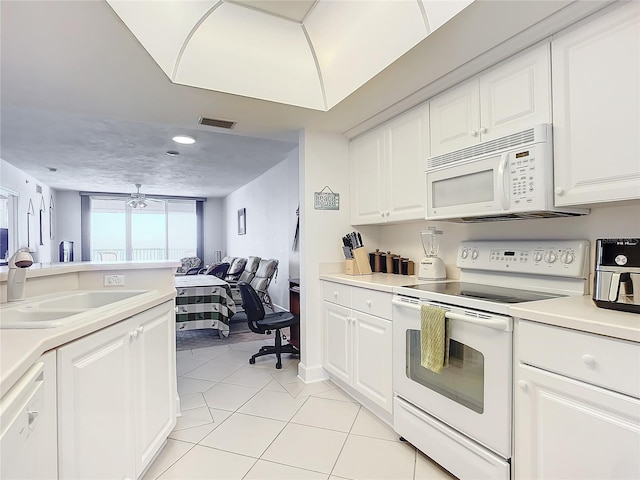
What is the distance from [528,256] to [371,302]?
971mm

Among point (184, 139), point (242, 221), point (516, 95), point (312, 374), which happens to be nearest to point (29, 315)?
point (312, 374)

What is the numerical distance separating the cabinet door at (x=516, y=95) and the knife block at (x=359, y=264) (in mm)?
1336

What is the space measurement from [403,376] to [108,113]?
2773mm

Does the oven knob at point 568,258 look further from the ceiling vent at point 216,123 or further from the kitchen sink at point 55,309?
the ceiling vent at point 216,123

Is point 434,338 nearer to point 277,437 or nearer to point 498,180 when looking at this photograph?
point 498,180

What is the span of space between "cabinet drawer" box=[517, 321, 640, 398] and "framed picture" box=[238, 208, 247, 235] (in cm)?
678

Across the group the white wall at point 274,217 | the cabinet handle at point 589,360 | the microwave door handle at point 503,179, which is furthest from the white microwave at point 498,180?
the white wall at point 274,217

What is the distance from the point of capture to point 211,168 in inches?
241

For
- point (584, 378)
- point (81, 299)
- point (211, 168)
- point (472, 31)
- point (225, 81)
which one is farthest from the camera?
point (211, 168)

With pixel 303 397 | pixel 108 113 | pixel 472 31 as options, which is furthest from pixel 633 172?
pixel 108 113

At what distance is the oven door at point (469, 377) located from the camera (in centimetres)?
150

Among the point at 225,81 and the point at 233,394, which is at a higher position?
the point at 225,81

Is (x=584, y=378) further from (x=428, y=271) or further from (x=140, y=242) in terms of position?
(x=140, y=242)

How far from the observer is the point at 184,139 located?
4414 millimetres
